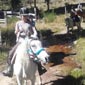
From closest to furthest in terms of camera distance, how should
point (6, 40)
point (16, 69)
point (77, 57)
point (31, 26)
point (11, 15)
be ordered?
point (16, 69)
point (31, 26)
point (77, 57)
point (6, 40)
point (11, 15)

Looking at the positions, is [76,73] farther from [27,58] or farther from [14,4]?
[14,4]

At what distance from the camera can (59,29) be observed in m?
19.6

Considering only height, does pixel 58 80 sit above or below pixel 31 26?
below

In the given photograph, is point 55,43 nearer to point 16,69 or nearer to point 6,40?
point 6,40

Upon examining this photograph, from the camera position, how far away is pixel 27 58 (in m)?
7.16

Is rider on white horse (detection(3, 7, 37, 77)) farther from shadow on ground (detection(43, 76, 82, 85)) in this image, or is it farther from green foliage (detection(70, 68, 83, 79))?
green foliage (detection(70, 68, 83, 79))

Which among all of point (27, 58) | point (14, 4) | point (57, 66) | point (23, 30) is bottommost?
point (57, 66)

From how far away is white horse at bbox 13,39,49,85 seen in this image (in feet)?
22.7

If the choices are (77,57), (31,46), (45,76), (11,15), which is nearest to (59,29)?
(11,15)

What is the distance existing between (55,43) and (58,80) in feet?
20.8

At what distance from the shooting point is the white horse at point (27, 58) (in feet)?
22.7

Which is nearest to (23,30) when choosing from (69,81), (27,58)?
(27,58)

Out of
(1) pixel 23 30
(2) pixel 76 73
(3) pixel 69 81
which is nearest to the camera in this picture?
(1) pixel 23 30

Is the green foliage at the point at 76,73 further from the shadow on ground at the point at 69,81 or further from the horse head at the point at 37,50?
the horse head at the point at 37,50
